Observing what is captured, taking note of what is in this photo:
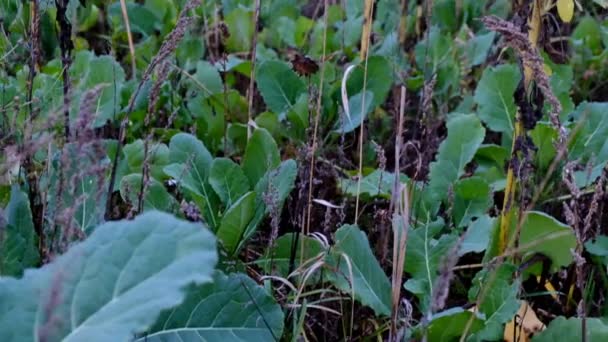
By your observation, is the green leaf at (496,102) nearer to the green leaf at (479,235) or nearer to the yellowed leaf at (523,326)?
the green leaf at (479,235)

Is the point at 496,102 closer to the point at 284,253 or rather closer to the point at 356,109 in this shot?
the point at 356,109

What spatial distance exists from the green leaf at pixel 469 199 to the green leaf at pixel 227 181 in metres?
0.50

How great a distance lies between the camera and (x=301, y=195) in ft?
5.16

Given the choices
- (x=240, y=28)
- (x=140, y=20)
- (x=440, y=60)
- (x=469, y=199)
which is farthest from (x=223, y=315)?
(x=140, y=20)

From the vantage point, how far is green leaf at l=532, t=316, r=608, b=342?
1.33 meters

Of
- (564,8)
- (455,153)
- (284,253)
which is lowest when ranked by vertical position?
(284,253)

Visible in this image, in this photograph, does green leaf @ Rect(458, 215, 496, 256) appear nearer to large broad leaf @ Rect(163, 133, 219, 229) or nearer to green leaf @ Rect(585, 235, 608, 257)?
green leaf @ Rect(585, 235, 608, 257)

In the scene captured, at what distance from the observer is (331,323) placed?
1.57 meters

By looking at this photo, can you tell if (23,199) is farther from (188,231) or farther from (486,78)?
(486,78)

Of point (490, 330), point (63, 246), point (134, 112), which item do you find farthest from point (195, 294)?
point (134, 112)

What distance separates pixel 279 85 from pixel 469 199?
65 centimetres

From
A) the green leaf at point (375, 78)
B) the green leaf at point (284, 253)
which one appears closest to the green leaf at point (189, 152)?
the green leaf at point (284, 253)

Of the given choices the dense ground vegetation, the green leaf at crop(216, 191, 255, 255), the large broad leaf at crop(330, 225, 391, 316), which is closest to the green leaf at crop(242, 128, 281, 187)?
the dense ground vegetation

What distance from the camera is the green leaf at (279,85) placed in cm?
215
